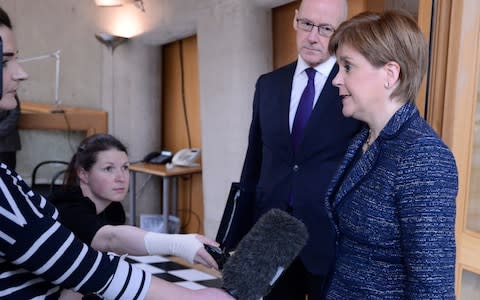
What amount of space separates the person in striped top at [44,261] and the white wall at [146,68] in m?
2.87

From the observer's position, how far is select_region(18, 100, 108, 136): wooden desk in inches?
199

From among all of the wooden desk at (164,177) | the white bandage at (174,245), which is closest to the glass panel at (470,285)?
the white bandage at (174,245)

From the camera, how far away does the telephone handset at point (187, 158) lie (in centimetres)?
445

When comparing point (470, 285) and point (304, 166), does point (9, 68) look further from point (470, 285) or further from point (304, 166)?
point (470, 285)

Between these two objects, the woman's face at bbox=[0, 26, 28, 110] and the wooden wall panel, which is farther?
the wooden wall panel

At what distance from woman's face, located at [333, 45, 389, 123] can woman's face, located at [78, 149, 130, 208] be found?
1.07 m

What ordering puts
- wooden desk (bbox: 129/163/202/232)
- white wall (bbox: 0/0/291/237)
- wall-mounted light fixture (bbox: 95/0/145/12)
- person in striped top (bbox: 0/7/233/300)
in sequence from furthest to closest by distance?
wall-mounted light fixture (bbox: 95/0/145/12) < wooden desk (bbox: 129/163/202/232) < white wall (bbox: 0/0/291/237) < person in striped top (bbox: 0/7/233/300)

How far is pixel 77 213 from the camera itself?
1.61 meters

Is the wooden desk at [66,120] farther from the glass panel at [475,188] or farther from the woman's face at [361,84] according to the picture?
the woman's face at [361,84]

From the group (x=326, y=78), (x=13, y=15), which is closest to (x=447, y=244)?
(x=326, y=78)

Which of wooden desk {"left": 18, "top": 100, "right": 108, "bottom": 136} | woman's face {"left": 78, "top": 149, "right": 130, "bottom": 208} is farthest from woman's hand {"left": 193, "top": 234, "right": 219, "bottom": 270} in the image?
wooden desk {"left": 18, "top": 100, "right": 108, "bottom": 136}

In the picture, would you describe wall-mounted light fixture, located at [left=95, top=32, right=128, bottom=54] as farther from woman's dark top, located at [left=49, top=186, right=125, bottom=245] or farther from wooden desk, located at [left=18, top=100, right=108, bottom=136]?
woman's dark top, located at [left=49, top=186, right=125, bottom=245]

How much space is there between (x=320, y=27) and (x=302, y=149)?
425mm

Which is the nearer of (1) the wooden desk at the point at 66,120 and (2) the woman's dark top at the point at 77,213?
(2) the woman's dark top at the point at 77,213
